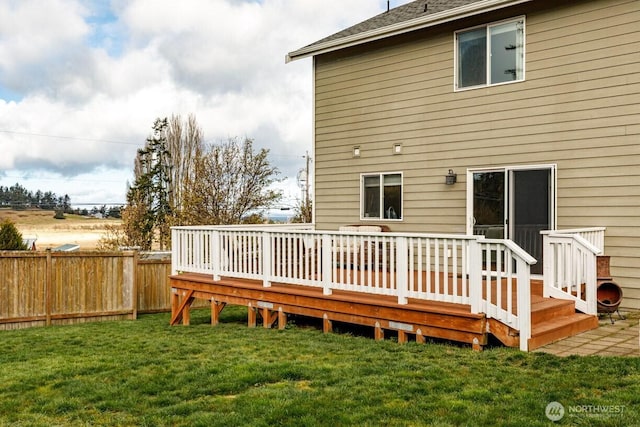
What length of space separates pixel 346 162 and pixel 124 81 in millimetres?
16753

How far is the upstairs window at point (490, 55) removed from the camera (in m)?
8.96

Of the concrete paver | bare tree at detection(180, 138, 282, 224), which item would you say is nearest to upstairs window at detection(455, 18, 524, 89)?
the concrete paver

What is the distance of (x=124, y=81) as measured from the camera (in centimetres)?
2450

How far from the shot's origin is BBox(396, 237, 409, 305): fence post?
631 cm

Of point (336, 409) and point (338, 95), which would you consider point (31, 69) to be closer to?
point (338, 95)

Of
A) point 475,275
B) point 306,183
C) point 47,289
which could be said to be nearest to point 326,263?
point 475,275

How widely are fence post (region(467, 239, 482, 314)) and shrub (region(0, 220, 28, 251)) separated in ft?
44.6

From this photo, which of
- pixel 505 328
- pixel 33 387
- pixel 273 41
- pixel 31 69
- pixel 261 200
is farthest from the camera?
pixel 31 69

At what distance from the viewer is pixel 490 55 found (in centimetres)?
923

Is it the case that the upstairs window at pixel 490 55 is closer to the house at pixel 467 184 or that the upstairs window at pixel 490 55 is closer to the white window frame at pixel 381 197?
the house at pixel 467 184

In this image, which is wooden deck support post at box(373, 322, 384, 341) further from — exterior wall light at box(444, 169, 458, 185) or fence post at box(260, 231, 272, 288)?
exterior wall light at box(444, 169, 458, 185)

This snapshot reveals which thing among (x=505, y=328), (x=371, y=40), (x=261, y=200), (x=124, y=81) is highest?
(x=124, y=81)

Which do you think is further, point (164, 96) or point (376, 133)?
point (164, 96)

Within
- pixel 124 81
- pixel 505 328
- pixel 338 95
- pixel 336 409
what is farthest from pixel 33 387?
pixel 124 81
